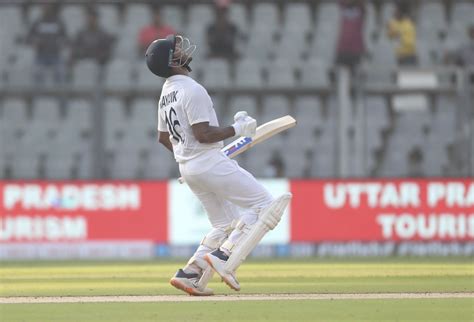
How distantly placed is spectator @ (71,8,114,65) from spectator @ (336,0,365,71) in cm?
361

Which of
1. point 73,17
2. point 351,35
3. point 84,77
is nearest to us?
point 84,77

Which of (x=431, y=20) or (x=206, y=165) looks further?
(x=431, y=20)

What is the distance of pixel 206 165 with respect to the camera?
9219 mm

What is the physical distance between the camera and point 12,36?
773 inches

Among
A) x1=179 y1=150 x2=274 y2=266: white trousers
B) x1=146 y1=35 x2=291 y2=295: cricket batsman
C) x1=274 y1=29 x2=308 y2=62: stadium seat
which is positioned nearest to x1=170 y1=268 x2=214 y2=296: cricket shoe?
x1=146 y1=35 x2=291 y2=295: cricket batsman

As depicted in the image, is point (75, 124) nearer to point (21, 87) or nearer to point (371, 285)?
point (21, 87)

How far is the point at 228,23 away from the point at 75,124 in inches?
118

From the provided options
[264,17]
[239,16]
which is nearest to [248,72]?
[239,16]

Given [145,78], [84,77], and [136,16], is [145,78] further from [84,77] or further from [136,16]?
[84,77]

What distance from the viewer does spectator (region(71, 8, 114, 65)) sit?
18766 millimetres

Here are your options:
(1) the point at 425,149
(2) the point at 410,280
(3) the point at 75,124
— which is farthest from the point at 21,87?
(2) the point at 410,280

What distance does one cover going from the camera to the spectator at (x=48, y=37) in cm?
1828

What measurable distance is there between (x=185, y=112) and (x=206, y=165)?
42 cm

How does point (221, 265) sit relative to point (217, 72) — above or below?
below
